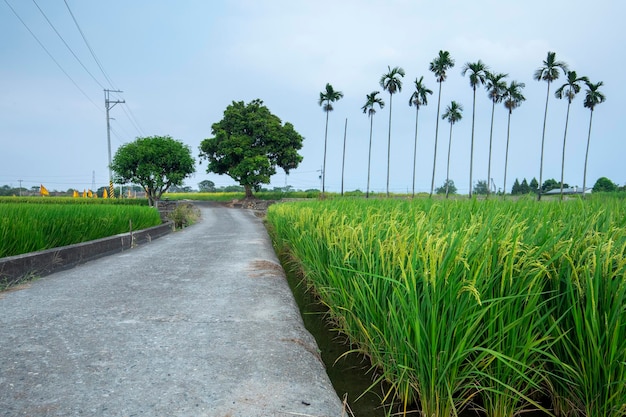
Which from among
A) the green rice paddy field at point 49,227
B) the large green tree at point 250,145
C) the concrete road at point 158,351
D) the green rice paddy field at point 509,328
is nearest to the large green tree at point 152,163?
the large green tree at point 250,145

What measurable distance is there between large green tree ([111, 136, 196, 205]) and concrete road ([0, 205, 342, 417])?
32.6 meters

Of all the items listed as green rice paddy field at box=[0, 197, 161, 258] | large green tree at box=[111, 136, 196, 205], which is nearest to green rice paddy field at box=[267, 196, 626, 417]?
green rice paddy field at box=[0, 197, 161, 258]

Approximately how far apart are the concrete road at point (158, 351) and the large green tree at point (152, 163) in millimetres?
32634

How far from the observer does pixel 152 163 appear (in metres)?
35.3

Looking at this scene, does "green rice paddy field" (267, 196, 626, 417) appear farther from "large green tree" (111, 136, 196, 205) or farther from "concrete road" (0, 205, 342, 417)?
"large green tree" (111, 136, 196, 205)

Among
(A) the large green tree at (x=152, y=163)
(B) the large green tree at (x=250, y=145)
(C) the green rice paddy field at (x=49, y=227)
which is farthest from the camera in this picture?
(B) the large green tree at (x=250, y=145)

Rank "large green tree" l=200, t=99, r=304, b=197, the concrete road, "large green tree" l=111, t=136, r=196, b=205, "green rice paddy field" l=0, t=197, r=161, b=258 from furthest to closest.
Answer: "large green tree" l=200, t=99, r=304, b=197 < "large green tree" l=111, t=136, r=196, b=205 < "green rice paddy field" l=0, t=197, r=161, b=258 < the concrete road

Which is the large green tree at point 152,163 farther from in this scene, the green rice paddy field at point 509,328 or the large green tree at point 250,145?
the green rice paddy field at point 509,328

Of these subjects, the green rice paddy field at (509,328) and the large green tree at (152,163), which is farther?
the large green tree at (152,163)

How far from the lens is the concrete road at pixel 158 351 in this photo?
212 cm

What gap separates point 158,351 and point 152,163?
36037mm

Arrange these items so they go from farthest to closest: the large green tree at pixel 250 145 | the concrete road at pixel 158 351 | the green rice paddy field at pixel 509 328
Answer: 1. the large green tree at pixel 250 145
2. the concrete road at pixel 158 351
3. the green rice paddy field at pixel 509 328

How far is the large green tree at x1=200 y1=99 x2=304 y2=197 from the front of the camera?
131ft

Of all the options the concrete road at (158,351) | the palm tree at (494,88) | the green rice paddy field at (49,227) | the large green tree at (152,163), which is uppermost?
the palm tree at (494,88)
